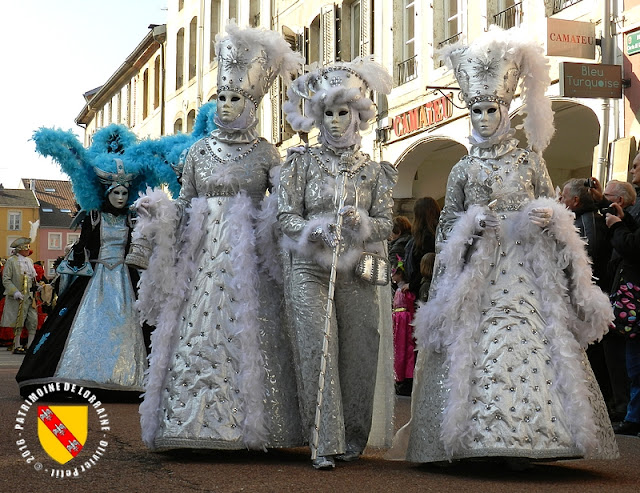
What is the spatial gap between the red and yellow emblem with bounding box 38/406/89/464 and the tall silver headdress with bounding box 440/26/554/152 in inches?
107

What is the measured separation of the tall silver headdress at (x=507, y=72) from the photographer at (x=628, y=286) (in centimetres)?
137

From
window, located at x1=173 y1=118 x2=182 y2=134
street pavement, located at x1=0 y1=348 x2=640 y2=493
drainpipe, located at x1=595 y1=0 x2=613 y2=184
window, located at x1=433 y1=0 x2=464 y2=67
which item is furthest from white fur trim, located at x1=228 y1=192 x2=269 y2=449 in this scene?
window, located at x1=173 y1=118 x2=182 y2=134

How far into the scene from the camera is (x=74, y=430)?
248 inches

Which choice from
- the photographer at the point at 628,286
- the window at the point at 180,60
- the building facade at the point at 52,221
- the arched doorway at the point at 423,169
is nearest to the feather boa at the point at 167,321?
the photographer at the point at 628,286

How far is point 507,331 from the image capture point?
17.4ft

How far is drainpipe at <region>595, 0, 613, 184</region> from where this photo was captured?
12719 mm

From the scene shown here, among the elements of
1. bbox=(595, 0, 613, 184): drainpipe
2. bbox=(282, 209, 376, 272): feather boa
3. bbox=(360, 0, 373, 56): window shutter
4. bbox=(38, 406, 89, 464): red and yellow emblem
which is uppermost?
bbox=(360, 0, 373, 56): window shutter

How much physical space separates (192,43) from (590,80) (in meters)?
20.1

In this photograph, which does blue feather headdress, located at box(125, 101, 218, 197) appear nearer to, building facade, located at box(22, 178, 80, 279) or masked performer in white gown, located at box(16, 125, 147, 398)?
masked performer in white gown, located at box(16, 125, 147, 398)

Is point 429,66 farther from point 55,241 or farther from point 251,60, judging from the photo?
point 55,241

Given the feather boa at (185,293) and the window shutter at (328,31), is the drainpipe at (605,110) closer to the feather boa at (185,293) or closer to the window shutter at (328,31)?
the feather boa at (185,293)

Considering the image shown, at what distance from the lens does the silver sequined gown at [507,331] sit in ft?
16.7

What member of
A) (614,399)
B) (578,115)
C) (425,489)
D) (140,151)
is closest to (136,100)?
(578,115)

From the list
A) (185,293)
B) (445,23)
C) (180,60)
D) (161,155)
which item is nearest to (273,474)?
(185,293)
